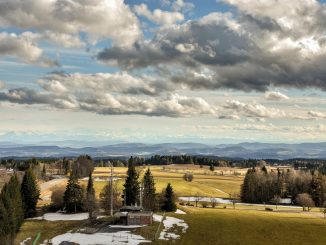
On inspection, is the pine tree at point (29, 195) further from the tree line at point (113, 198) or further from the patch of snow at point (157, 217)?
the patch of snow at point (157, 217)

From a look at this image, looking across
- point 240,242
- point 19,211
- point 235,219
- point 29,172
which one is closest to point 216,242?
point 240,242

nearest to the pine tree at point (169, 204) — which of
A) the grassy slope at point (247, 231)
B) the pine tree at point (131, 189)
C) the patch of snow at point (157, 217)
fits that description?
the pine tree at point (131, 189)

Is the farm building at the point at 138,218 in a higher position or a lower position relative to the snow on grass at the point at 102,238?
higher

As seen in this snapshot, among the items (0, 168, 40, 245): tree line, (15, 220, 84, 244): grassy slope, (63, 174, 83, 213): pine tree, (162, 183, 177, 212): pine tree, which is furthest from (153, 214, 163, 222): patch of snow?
(0, 168, 40, 245): tree line

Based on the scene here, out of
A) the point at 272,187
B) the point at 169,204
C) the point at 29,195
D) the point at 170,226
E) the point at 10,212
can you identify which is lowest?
the point at 170,226

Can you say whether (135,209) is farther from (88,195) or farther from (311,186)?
(311,186)

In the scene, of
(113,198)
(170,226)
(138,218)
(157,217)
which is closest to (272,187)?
(113,198)

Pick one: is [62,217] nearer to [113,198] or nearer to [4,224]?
[113,198]
